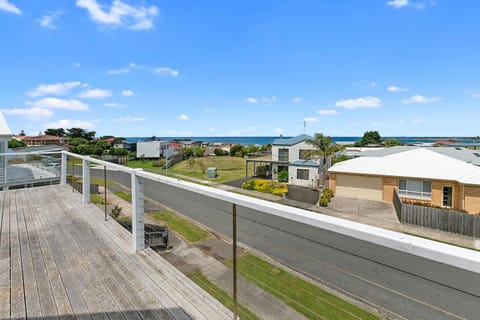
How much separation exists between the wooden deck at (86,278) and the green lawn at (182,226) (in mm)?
5736

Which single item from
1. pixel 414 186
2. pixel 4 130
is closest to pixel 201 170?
pixel 4 130

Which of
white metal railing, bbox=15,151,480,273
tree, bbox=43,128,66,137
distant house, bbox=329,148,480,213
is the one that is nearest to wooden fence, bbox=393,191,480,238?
distant house, bbox=329,148,480,213

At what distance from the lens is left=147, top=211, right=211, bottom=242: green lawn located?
9531 millimetres

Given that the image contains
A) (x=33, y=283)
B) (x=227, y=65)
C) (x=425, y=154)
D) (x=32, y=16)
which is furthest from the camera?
(x=227, y=65)

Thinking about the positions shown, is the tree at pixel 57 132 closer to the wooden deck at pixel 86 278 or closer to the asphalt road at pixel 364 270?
the asphalt road at pixel 364 270

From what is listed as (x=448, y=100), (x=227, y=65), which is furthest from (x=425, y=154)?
(x=448, y=100)

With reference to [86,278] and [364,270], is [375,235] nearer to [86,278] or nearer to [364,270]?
[86,278]

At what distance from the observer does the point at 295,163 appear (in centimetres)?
2269

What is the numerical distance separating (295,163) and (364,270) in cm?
1708

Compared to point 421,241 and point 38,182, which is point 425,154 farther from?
point 38,182

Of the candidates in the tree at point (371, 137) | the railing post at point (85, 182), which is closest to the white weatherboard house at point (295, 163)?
the railing post at point (85, 182)

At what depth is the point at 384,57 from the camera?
2144cm

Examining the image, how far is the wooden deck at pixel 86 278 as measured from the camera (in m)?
2.01

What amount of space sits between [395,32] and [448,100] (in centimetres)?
2979
